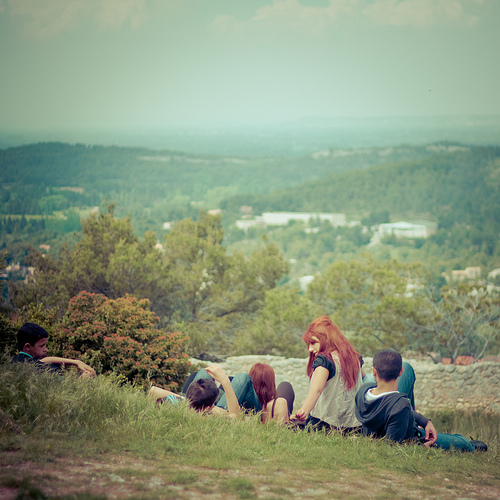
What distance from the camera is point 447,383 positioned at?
11.3 m

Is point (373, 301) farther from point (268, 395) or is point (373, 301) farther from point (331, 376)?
point (331, 376)

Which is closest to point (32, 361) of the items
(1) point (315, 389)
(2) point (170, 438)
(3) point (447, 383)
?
(2) point (170, 438)

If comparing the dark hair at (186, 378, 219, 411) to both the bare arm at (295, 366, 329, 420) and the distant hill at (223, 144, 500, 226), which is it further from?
the distant hill at (223, 144, 500, 226)

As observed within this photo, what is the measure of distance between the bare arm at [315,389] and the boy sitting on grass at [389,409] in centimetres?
27

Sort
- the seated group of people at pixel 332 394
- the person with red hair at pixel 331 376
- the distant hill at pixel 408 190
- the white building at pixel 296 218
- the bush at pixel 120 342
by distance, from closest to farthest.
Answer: the seated group of people at pixel 332 394
the person with red hair at pixel 331 376
the bush at pixel 120 342
the white building at pixel 296 218
the distant hill at pixel 408 190

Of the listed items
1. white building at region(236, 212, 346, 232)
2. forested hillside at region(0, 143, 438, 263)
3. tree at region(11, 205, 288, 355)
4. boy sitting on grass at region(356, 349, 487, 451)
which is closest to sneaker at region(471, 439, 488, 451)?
boy sitting on grass at region(356, 349, 487, 451)

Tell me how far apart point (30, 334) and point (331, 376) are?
237 centimetres

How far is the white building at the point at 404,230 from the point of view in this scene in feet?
235

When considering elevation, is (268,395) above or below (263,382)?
below

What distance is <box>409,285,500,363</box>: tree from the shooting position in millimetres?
16216

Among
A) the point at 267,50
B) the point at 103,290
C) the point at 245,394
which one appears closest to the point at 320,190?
the point at 267,50

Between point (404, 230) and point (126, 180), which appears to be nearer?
point (404, 230)

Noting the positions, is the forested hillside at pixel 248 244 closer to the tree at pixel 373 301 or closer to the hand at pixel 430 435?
the tree at pixel 373 301

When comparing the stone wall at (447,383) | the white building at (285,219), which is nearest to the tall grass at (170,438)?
the stone wall at (447,383)
